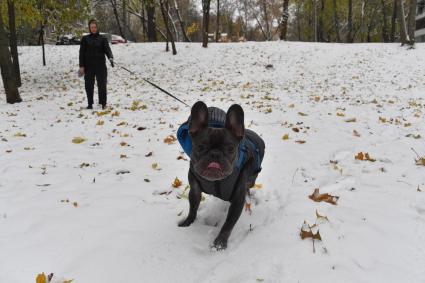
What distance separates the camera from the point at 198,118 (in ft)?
8.87

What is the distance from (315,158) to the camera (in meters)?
5.10

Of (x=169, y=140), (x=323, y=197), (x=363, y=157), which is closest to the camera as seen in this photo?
(x=323, y=197)

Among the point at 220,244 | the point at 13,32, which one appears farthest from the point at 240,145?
the point at 13,32

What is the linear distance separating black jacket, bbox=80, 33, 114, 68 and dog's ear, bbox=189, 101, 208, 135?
708cm

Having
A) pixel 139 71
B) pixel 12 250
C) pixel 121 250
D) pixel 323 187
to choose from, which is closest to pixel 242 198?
pixel 121 250

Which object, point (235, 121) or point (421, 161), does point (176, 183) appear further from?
point (421, 161)

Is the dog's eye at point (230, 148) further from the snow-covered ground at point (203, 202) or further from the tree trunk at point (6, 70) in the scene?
the tree trunk at point (6, 70)

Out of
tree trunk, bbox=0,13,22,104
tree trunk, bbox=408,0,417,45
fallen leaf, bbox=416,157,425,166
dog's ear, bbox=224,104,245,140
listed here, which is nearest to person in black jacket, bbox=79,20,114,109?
tree trunk, bbox=0,13,22,104

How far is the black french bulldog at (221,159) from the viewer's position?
8.32ft

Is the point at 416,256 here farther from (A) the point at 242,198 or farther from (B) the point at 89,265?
(B) the point at 89,265

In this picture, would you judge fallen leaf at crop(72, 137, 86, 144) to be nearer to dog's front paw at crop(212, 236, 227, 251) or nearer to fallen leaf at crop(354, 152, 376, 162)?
dog's front paw at crop(212, 236, 227, 251)

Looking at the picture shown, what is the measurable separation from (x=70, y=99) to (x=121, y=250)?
32.0 feet

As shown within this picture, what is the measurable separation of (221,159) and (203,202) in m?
1.23

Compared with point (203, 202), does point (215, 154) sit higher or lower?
higher
